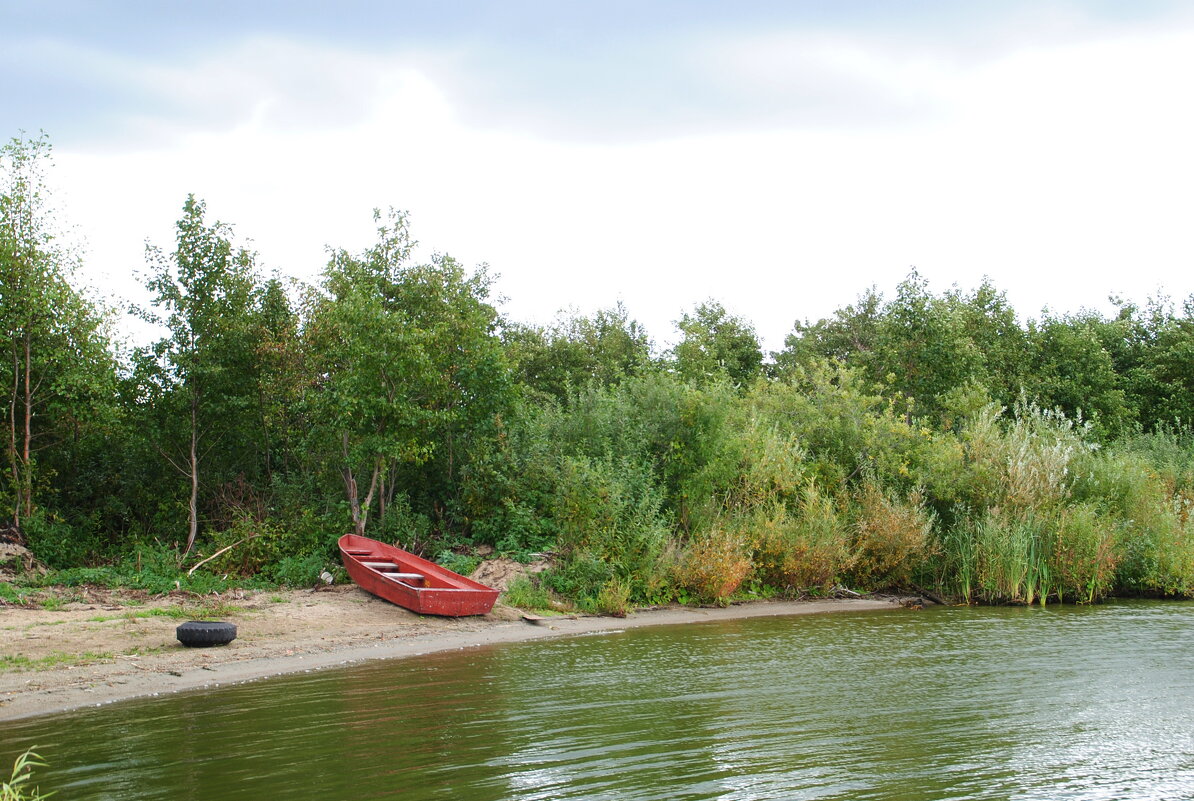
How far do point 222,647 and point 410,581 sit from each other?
4774 millimetres

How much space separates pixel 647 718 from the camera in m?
9.46

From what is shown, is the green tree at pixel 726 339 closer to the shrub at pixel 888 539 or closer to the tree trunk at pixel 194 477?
the shrub at pixel 888 539

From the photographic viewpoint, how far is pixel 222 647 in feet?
44.0

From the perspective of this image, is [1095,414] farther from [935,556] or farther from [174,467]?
[174,467]

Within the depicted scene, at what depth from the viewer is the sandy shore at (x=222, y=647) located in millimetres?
11234

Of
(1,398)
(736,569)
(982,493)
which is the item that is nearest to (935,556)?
(982,493)

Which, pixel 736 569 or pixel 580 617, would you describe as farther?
pixel 736 569

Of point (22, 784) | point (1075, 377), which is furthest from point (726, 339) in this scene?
point (22, 784)

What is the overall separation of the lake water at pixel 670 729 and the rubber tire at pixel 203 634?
1.86 metres

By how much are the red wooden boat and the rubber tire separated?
385 centimetres

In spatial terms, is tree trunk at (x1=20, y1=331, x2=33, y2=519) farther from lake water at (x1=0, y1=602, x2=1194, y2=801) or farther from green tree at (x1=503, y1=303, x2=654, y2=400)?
green tree at (x1=503, y1=303, x2=654, y2=400)

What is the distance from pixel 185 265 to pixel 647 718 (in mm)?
16034

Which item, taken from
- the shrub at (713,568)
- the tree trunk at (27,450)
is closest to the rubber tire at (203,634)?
the tree trunk at (27,450)

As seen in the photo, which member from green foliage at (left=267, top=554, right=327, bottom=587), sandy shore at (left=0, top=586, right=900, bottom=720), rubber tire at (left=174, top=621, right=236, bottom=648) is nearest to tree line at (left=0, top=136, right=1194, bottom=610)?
green foliage at (left=267, top=554, right=327, bottom=587)
